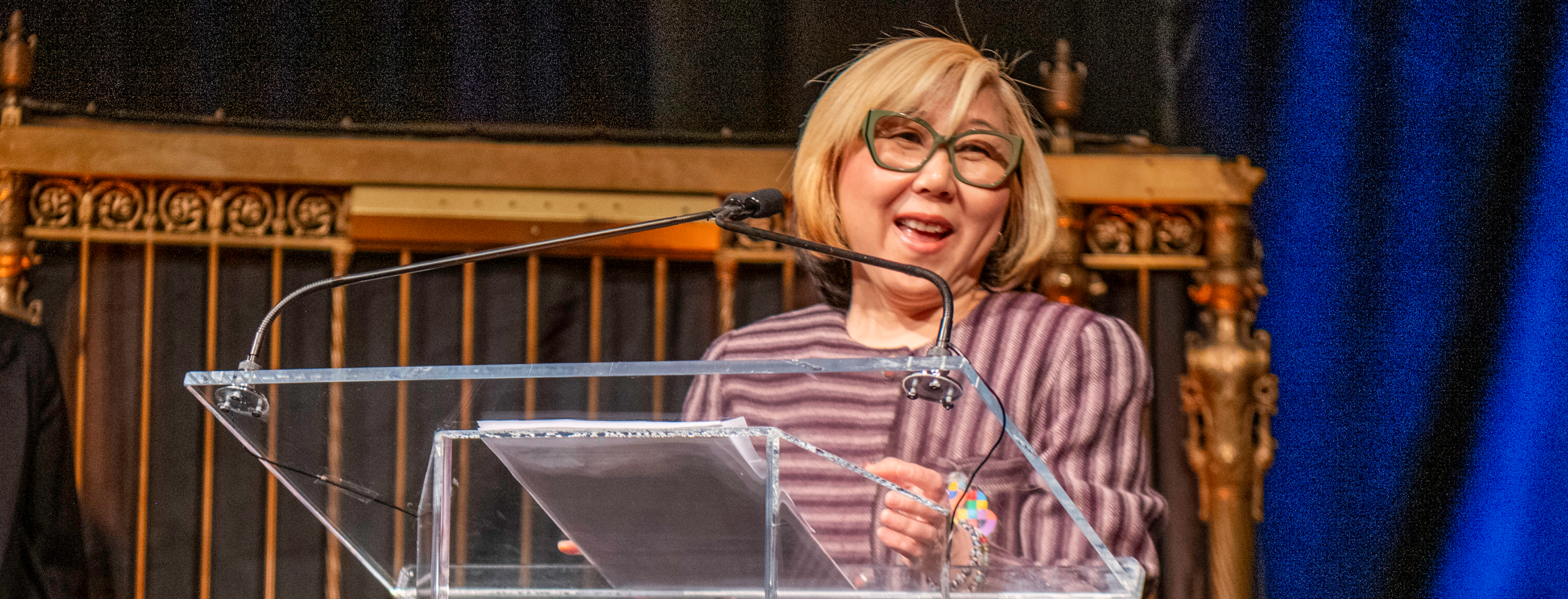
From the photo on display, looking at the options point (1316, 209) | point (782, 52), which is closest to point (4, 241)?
point (782, 52)

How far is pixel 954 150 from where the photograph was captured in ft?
4.46

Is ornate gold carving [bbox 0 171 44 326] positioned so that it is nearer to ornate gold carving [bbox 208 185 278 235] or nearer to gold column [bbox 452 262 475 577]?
ornate gold carving [bbox 208 185 278 235]

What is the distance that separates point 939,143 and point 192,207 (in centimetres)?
110

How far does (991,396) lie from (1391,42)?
3.76ft

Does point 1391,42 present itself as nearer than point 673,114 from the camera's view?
Yes

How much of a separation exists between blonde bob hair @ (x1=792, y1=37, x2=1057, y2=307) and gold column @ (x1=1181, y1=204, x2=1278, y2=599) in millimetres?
346

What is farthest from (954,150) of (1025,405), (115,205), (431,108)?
(115,205)

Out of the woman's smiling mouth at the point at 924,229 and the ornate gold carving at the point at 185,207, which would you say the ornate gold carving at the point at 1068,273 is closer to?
the woman's smiling mouth at the point at 924,229

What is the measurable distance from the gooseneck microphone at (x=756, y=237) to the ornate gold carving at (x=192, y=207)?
0.76 meters

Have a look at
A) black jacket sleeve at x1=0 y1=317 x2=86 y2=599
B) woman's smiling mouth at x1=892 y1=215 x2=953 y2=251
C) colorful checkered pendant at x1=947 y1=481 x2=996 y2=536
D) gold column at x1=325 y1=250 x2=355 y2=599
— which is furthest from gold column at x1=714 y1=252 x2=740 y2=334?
black jacket sleeve at x1=0 y1=317 x2=86 y2=599

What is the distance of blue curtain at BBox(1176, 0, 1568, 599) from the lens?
1.54 metres

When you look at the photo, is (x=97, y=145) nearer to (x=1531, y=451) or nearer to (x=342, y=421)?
(x=342, y=421)

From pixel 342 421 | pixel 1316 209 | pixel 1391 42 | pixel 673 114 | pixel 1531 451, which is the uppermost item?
pixel 1391 42

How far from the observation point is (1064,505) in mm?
792
